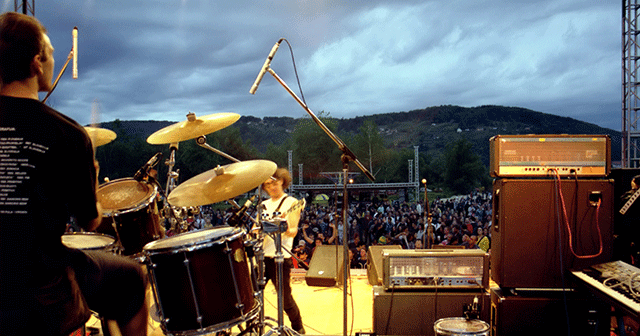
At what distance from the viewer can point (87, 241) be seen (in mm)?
2258

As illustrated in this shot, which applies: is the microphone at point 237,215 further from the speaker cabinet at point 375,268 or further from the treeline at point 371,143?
the treeline at point 371,143

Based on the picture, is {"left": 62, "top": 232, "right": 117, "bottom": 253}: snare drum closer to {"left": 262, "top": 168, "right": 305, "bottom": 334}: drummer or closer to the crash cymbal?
the crash cymbal

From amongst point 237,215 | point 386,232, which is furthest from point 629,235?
point 386,232

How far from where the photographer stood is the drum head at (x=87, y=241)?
85.2 inches

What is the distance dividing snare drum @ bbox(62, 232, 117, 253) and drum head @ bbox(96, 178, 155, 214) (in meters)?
0.47

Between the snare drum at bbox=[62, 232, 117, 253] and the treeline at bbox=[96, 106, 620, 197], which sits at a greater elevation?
the treeline at bbox=[96, 106, 620, 197]

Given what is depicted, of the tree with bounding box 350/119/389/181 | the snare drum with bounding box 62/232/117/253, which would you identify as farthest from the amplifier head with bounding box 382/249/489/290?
the tree with bounding box 350/119/389/181

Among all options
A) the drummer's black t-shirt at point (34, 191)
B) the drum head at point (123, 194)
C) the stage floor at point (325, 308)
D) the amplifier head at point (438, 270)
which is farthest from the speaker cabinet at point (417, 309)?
the drummer's black t-shirt at point (34, 191)

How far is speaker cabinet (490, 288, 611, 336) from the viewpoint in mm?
2498

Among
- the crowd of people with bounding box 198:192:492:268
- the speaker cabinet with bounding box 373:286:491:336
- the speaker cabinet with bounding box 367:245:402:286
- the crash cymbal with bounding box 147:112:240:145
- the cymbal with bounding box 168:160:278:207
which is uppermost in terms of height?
the crash cymbal with bounding box 147:112:240:145

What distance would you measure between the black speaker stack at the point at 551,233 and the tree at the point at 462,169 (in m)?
18.3

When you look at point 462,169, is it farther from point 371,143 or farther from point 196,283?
point 196,283

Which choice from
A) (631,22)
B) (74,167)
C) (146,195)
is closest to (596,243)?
(74,167)

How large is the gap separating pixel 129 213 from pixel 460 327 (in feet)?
7.55
